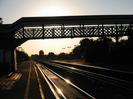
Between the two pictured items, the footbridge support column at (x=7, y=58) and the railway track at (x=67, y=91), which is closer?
the railway track at (x=67, y=91)

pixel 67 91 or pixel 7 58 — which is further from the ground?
pixel 7 58

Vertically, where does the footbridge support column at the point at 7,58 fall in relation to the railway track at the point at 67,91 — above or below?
above

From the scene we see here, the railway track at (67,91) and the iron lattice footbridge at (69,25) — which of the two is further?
the iron lattice footbridge at (69,25)

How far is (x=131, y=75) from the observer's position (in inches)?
1009

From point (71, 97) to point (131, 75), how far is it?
30.1ft

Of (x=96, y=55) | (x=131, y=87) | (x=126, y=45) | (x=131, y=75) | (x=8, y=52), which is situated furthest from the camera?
(x=96, y=55)

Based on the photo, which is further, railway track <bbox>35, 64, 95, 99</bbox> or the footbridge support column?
the footbridge support column

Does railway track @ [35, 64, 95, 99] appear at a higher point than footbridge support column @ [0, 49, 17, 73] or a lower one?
lower

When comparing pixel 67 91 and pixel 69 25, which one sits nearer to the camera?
pixel 67 91

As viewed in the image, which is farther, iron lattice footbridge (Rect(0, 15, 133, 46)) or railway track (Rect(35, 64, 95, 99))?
iron lattice footbridge (Rect(0, 15, 133, 46))

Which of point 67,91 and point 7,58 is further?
point 7,58

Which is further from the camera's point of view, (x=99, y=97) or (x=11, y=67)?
(x=11, y=67)

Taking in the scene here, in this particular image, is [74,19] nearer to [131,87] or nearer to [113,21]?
[113,21]

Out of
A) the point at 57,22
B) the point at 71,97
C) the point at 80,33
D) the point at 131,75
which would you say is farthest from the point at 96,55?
the point at 71,97
